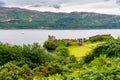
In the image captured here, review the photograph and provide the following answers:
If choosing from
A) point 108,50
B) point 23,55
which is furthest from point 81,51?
point 108,50

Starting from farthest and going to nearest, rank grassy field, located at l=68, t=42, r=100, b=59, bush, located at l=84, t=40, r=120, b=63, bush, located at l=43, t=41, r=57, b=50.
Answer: bush, located at l=43, t=41, r=57, b=50 < grassy field, located at l=68, t=42, r=100, b=59 < bush, located at l=84, t=40, r=120, b=63

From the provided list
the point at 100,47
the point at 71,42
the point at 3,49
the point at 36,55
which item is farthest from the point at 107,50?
the point at 71,42

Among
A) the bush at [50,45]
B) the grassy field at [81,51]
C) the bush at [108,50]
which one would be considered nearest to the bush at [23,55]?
the bush at [108,50]

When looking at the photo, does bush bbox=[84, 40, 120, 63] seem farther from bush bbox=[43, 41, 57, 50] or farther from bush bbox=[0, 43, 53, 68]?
bush bbox=[43, 41, 57, 50]

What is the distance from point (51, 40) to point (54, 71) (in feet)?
285

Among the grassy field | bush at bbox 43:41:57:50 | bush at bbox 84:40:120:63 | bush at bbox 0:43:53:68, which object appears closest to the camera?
bush at bbox 84:40:120:63

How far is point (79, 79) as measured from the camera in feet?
55.5

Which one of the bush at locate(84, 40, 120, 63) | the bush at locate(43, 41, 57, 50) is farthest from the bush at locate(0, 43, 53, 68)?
the bush at locate(43, 41, 57, 50)

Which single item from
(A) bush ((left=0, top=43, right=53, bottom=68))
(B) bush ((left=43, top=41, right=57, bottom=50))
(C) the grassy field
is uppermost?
(A) bush ((left=0, top=43, right=53, bottom=68))

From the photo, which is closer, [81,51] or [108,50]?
[108,50]

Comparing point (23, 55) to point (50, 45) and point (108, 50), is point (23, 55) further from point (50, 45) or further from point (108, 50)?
point (50, 45)

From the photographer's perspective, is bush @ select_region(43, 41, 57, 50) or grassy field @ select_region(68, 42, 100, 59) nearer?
grassy field @ select_region(68, 42, 100, 59)

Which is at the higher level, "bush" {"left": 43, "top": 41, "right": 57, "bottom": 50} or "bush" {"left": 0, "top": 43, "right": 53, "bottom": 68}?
"bush" {"left": 0, "top": 43, "right": 53, "bottom": 68}

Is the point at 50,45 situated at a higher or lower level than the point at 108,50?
lower
